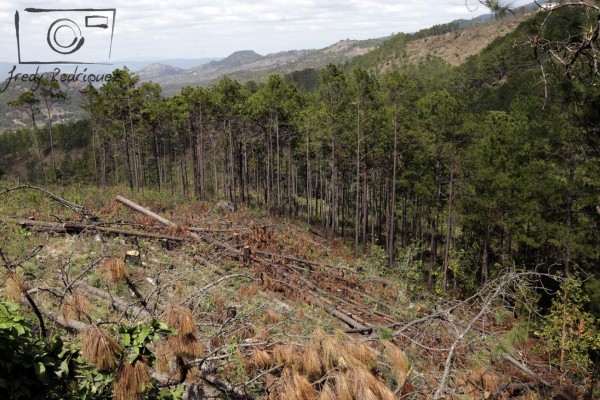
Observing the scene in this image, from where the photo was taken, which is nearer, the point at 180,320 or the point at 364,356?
the point at 364,356

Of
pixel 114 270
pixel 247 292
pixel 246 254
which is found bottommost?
pixel 246 254

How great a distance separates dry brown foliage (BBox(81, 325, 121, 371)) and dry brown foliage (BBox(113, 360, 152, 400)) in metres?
0.13

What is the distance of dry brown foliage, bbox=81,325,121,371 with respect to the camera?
352 centimetres

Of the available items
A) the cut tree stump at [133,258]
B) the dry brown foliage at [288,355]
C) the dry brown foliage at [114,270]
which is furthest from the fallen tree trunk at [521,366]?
the cut tree stump at [133,258]

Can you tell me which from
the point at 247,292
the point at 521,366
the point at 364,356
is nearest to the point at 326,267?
the point at 247,292

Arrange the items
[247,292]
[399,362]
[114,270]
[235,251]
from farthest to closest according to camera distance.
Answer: [235,251], [247,292], [114,270], [399,362]

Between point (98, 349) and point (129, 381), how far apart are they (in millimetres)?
379

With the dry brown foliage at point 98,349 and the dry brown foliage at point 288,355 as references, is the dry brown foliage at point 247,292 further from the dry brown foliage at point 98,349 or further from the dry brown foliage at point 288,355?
the dry brown foliage at point 98,349

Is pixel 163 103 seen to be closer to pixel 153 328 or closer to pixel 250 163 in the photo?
pixel 250 163

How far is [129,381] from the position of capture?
3553mm

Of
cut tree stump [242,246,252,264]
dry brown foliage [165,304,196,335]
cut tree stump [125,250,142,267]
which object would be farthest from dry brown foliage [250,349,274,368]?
cut tree stump [242,246,252,264]

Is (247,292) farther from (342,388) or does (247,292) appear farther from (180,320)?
(342,388)

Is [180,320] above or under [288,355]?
above

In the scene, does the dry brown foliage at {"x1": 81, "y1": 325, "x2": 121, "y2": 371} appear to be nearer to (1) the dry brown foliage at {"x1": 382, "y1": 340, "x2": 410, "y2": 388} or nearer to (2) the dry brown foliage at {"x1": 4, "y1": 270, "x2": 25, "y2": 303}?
(2) the dry brown foliage at {"x1": 4, "y1": 270, "x2": 25, "y2": 303}
